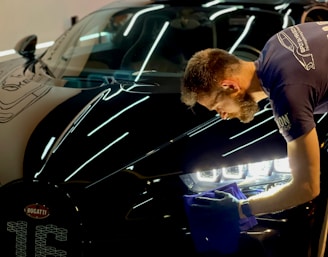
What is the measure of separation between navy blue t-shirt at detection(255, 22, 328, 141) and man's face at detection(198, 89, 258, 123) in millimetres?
83

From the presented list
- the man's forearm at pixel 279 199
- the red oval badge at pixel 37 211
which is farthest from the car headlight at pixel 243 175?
the red oval badge at pixel 37 211

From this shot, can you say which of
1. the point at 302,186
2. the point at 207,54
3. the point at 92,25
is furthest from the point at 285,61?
the point at 92,25

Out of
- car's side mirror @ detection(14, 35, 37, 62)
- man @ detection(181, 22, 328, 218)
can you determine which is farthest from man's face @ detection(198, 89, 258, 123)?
car's side mirror @ detection(14, 35, 37, 62)

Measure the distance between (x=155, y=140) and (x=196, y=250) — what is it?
0.49 m

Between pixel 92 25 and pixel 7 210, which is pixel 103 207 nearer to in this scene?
pixel 7 210

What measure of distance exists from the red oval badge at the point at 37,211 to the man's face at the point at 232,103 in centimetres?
71

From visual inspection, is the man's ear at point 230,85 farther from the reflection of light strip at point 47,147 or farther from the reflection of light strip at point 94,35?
the reflection of light strip at point 94,35

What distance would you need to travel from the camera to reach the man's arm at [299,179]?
5.87 ft

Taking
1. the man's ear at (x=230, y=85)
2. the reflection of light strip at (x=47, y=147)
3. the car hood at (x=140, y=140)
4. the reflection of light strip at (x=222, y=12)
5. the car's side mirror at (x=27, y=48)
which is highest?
the man's ear at (x=230, y=85)

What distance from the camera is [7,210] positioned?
7.25ft

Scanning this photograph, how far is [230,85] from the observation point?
1946 mm

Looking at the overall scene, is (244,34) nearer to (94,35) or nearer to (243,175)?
(94,35)

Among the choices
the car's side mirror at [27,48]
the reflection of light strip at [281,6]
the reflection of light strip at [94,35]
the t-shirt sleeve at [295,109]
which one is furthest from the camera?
the car's side mirror at [27,48]

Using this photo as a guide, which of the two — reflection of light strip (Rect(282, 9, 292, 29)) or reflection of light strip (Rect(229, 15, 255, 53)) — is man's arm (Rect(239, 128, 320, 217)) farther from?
reflection of light strip (Rect(282, 9, 292, 29))
